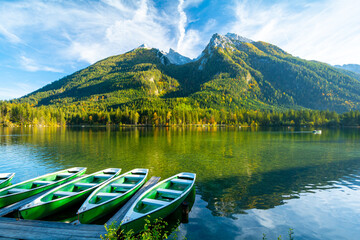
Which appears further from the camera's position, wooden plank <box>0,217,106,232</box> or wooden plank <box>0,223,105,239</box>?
wooden plank <box>0,217,106,232</box>

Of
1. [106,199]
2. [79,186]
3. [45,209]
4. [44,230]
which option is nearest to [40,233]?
[44,230]

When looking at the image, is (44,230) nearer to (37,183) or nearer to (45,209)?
(45,209)

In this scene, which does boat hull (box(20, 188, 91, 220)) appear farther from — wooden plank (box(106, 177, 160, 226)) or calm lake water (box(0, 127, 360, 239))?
calm lake water (box(0, 127, 360, 239))

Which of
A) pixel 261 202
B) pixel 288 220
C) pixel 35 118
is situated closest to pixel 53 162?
pixel 261 202

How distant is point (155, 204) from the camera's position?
12805 mm

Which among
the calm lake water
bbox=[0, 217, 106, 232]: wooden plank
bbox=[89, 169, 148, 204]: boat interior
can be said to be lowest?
the calm lake water

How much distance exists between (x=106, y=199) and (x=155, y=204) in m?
4.23

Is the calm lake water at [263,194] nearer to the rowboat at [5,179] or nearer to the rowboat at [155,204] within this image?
the rowboat at [155,204]

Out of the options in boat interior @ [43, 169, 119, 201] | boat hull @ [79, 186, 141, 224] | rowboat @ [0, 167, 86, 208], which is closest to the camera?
boat hull @ [79, 186, 141, 224]

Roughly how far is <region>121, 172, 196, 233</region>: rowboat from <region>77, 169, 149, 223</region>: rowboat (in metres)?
2.03

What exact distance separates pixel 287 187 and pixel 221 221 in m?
12.2

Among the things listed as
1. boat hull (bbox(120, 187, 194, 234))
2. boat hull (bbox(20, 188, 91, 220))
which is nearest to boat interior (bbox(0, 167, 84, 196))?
boat hull (bbox(20, 188, 91, 220))

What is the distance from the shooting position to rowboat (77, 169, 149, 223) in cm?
1155

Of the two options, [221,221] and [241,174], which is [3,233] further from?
[241,174]
